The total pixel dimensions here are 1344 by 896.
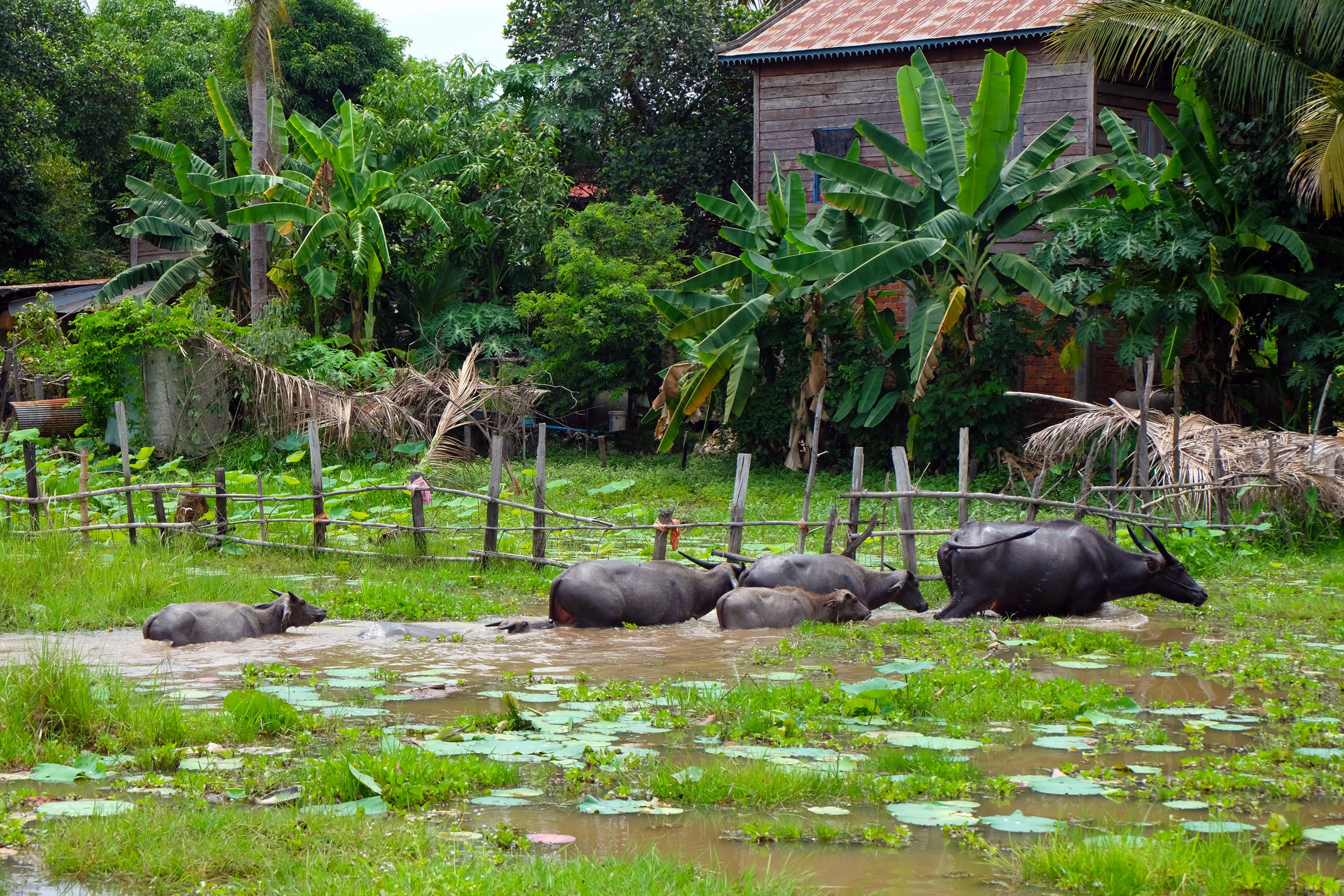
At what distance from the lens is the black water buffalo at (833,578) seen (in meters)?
9.20

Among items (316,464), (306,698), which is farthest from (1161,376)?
(306,698)

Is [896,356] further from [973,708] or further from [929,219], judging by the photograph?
[973,708]

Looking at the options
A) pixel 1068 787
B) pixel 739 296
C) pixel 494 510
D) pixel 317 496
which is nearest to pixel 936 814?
pixel 1068 787

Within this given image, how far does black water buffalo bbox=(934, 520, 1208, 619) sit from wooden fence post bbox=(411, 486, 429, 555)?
4.55 metres

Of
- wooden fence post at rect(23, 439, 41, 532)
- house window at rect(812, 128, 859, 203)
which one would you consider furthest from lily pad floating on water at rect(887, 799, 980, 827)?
house window at rect(812, 128, 859, 203)

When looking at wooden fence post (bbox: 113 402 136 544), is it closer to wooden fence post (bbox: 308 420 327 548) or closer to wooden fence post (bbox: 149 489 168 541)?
wooden fence post (bbox: 149 489 168 541)

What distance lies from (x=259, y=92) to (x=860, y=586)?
1515cm

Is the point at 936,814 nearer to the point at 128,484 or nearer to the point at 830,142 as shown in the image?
the point at 128,484

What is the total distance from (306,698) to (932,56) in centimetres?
1591

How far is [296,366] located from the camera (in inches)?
730

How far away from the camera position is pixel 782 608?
874 centimetres

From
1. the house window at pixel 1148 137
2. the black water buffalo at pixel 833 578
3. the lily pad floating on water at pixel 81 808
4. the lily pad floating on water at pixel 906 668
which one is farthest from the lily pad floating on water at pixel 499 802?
the house window at pixel 1148 137

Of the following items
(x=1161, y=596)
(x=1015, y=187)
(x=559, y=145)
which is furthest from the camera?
(x=559, y=145)

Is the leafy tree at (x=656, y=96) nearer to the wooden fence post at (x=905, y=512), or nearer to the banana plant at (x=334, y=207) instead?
the banana plant at (x=334, y=207)
